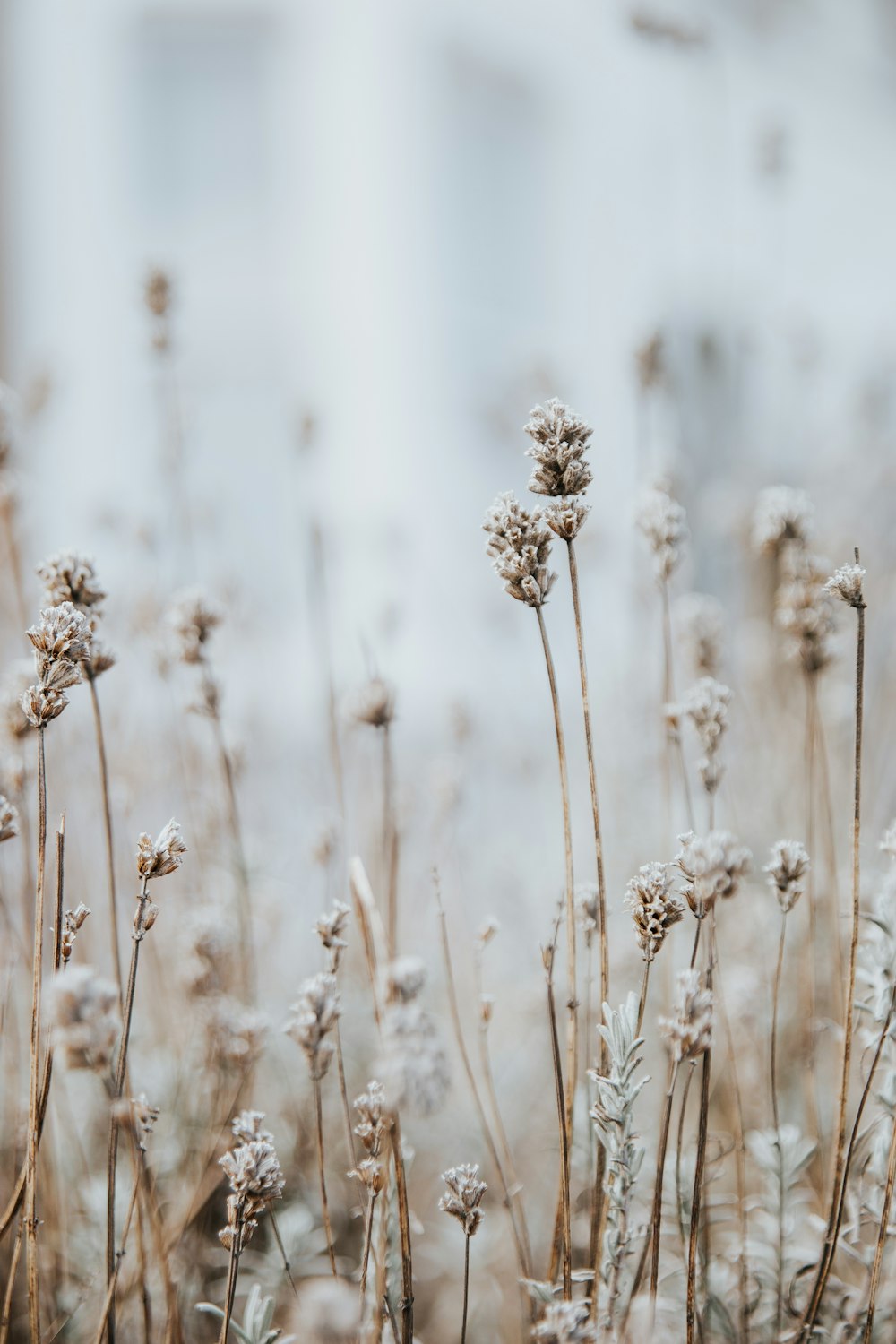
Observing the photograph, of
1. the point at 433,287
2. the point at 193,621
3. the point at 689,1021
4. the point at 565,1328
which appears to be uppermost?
the point at 433,287

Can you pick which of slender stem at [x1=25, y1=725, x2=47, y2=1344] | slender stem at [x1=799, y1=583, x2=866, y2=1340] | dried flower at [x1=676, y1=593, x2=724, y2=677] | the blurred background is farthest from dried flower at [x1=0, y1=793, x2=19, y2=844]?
the blurred background

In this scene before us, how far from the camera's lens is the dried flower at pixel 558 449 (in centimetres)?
38

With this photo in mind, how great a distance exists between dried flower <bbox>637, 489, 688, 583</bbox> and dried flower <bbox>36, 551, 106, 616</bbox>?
32 cm

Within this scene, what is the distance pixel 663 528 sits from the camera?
51 cm

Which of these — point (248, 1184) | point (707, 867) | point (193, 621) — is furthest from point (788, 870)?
point (193, 621)

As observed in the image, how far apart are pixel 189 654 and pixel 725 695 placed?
33 centimetres

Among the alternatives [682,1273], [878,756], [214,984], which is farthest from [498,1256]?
[878,756]

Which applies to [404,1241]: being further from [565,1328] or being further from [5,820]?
[5,820]

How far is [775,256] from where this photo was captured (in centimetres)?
172

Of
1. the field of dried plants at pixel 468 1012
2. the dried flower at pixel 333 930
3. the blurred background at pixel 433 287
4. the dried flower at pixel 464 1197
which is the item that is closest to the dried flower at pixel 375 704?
the field of dried plants at pixel 468 1012

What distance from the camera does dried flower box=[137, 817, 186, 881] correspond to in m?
0.35

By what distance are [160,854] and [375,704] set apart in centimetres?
16

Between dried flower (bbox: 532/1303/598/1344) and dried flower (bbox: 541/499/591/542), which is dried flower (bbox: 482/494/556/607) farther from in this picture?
dried flower (bbox: 532/1303/598/1344)

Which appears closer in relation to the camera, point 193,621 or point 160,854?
point 160,854
